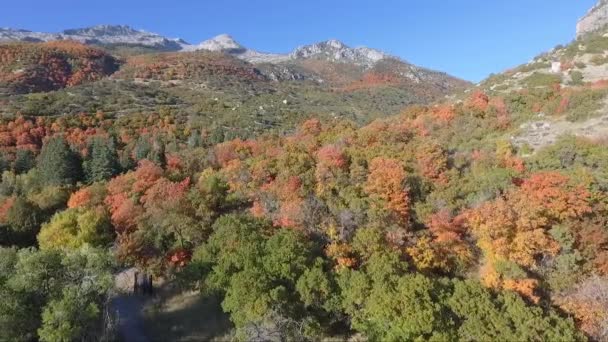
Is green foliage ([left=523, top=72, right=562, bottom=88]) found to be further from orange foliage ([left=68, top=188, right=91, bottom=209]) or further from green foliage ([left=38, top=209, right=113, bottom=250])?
orange foliage ([left=68, top=188, right=91, bottom=209])

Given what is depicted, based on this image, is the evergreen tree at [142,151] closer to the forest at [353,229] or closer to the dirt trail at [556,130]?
the forest at [353,229]

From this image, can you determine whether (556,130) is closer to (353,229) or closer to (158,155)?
(353,229)

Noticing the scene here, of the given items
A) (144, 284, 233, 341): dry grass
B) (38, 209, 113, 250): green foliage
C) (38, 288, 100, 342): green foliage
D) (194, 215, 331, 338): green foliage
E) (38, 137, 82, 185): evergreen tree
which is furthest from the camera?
(38, 137, 82, 185): evergreen tree

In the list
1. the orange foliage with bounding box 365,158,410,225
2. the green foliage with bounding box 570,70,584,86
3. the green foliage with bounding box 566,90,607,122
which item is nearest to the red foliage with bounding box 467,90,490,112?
the green foliage with bounding box 566,90,607,122

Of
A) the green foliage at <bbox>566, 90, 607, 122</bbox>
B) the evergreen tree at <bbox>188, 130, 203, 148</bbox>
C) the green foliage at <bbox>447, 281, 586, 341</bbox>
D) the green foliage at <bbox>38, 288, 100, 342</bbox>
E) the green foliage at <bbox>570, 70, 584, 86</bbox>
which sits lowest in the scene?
the green foliage at <bbox>447, 281, 586, 341</bbox>

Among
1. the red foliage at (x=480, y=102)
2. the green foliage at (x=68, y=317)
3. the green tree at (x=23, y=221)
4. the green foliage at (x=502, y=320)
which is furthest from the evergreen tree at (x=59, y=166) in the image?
the red foliage at (x=480, y=102)

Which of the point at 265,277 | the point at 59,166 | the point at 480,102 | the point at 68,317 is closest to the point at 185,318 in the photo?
the point at 265,277
